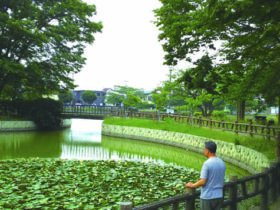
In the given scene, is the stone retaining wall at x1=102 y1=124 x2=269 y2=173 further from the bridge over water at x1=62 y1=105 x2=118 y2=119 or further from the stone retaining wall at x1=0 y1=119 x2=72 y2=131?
the stone retaining wall at x1=0 y1=119 x2=72 y2=131

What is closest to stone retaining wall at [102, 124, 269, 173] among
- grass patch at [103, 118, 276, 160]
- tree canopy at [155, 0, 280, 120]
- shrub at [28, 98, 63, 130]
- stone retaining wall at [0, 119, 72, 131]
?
grass patch at [103, 118, 276, 160]

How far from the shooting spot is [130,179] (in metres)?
9.24

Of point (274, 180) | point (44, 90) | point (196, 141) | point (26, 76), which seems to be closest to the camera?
point (274, 180)

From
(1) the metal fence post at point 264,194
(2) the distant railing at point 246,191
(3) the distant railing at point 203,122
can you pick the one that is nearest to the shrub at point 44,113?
(3) the distant railing at point 203,122

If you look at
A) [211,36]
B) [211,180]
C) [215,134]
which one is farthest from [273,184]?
[215,134]

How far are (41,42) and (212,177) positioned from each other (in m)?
22.9

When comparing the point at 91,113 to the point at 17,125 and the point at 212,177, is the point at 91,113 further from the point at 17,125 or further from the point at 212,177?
the point at 212,177

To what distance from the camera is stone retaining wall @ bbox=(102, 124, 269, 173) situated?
12201 millimetres

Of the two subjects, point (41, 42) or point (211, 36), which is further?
point (41, 42)

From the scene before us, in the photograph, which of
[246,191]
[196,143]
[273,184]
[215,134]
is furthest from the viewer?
[196,143]

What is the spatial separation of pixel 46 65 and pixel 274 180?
24542 mm

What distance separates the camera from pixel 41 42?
77.0ft

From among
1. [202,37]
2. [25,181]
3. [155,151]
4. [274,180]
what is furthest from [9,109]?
[274,180]

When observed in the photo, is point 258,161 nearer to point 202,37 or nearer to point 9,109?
point 202,37
